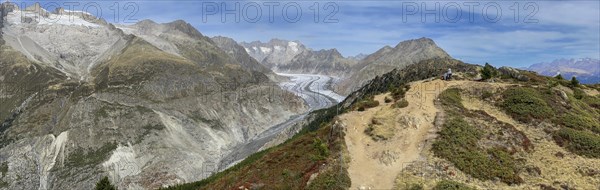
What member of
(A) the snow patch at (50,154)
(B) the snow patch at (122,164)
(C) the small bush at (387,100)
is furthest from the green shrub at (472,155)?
(A) the snow patch at (50,154)

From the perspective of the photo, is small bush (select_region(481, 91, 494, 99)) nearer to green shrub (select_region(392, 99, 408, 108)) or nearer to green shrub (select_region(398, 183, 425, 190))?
green shrub (select_region(392, 99, 408, 108))

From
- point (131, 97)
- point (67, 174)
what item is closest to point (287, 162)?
point (67, 174)

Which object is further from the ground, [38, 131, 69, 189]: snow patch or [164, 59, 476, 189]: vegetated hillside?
[164, 59, 476, 189]: vegetated hillside

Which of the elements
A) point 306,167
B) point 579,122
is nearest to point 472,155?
point 579,122

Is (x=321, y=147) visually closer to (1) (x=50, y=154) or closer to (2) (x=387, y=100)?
(2) (x=387, y=100)

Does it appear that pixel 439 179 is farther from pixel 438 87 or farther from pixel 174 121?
pixel 174 121

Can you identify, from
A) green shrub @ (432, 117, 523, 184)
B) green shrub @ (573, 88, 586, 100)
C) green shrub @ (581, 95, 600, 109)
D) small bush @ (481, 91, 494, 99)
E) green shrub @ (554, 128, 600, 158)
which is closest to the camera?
green shrub @ (432, 117, 523, 184)

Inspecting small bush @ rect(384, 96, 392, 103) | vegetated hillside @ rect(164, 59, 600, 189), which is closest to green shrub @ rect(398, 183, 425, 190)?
vegetated hillside @ rect(164, 59, 600, 189)
